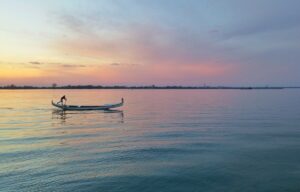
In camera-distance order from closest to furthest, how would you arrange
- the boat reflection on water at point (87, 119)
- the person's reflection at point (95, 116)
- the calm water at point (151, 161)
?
the calm water at point (151, 161) < the boat reflection on water at point (87, 119) < the person's reflection at point (95, 116)

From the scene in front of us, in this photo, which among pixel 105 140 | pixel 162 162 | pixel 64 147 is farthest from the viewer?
pixel 105 140

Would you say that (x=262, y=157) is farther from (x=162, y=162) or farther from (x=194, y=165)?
(x=162, y=162)

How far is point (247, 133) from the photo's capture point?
33656 millimetres

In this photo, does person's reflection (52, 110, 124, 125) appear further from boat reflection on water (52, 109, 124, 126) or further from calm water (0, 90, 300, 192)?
calm water (0, 90, 300, 192)

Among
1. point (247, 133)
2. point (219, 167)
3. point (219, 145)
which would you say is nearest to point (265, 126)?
point (247, 133)

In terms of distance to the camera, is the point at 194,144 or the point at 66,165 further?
the point at 194,144

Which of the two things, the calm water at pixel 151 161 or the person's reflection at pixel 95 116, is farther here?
the person's reflection at pixel 95 116

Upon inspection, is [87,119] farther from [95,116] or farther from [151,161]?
[151,161]

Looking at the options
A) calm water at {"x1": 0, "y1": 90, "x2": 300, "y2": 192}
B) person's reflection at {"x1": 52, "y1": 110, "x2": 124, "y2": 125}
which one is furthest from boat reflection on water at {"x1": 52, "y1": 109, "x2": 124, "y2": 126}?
calm water at {"x1": 0, "y1": 90, "x2": 300, "y2": 192}

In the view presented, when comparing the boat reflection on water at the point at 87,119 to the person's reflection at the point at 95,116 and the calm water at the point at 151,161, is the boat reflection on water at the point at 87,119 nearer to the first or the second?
the person's reflection at the point at 95,116

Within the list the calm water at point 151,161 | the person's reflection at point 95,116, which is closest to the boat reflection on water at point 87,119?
the person's reflection at point 95,116

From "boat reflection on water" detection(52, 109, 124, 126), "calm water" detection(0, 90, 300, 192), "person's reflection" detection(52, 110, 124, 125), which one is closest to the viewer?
"calm water" detection(0, 90, 300, 192)

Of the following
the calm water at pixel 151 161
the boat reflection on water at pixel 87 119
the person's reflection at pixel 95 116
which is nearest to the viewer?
the calm water at pixel 151 161

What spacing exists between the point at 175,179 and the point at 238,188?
3122 mm
